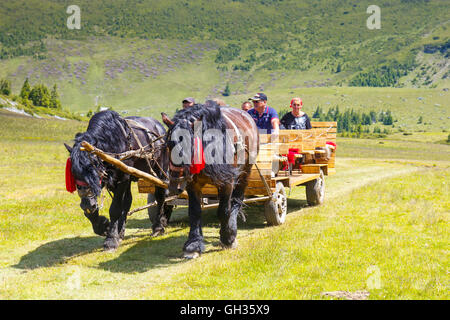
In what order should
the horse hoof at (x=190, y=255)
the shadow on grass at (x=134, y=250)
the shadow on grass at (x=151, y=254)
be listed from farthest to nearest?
the horse hoof at (x=190, y=255) < the shadow on grass at (x=134, y=250) < the shadow on grass at (x=151, y=254)

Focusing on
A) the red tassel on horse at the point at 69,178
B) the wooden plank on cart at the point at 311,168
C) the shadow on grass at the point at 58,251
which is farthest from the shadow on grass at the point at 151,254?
the wooden plank on cart at the point at 311,168

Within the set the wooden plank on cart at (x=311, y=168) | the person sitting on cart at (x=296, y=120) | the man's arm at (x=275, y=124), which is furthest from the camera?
the person sitting on cart at (x=296, y=120)

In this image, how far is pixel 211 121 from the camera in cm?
731

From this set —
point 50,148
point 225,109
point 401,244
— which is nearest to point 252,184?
point 225,109

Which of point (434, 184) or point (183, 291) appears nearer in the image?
point (183, 291)

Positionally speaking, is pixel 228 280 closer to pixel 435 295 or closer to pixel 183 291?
pixel 183 291

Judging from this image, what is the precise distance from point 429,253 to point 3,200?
39.3ft

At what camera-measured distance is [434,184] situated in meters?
17.6

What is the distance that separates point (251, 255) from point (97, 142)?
10.0 ft

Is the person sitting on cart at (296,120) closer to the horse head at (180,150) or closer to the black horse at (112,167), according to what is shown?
the black horse at (112,167)

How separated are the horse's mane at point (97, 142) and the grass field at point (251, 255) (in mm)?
1422

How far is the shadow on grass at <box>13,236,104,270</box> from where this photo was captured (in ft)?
26.2

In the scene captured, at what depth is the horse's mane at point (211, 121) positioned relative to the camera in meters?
7.10

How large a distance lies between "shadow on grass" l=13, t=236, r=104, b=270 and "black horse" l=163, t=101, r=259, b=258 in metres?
2.15
